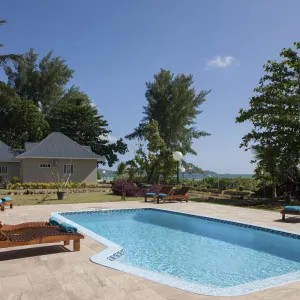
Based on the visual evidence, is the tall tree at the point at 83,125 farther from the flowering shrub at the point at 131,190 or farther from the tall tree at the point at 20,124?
the flowering shrub at the point at 131,190

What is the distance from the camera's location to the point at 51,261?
569 centimetres

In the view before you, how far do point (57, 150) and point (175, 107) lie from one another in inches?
638

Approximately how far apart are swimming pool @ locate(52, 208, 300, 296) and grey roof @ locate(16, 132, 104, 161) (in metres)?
16.5

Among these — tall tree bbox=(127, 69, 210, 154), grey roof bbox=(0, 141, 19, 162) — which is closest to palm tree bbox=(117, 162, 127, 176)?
tall tree bbox=(127, 69, 210, 154)

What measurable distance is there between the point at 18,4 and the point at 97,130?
92.9 ft

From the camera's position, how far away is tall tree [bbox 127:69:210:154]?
3834 centimetres

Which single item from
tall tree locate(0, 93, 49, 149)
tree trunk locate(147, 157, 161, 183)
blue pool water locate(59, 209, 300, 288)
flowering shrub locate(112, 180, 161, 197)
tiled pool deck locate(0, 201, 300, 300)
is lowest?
blue pool water locate(59, 209, 300, 288)

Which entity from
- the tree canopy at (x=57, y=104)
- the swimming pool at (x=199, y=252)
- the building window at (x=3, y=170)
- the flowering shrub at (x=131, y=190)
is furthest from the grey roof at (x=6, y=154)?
the swimming pool at (x=199, y=252)

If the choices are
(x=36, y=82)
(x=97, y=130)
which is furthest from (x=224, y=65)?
(x=36, y=82)

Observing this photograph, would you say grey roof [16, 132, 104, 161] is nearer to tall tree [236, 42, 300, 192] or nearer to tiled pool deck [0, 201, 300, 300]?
tall tree [236, 42, 300, 192]

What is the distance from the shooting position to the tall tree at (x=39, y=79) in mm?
43750

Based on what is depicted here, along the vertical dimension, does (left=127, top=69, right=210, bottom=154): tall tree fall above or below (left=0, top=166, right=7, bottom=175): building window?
above

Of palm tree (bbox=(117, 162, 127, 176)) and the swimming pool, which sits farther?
palm tree (bbox=(117, 162, 127, 176))

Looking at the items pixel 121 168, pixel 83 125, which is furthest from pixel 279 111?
pixel 83 125
